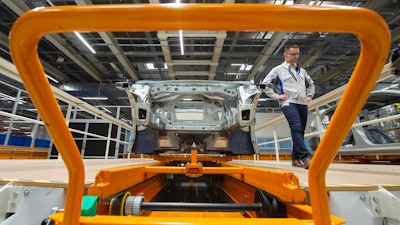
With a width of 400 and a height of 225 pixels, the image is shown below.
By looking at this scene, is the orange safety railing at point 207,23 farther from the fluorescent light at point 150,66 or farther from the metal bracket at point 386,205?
the fluorescent light at point 150,66

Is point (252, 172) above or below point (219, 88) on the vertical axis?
below

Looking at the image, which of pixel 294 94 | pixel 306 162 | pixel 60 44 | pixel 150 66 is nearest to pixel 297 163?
pixel 306 162

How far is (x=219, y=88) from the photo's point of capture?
3207mm

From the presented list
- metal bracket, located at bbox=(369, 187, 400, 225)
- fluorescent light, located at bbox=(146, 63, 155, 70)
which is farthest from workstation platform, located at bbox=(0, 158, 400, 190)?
fluorescent light, located at bbox=(146, 63, 155, 70)

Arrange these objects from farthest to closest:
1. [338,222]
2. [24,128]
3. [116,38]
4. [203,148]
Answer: [24,128] → [116,38] → [203,148] → [338,222]

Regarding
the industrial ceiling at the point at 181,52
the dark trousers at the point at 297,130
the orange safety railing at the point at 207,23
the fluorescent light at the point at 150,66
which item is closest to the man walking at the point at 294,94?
the dark trousers at the point at 297,130

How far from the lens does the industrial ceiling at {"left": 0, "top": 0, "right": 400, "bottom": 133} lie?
5.71 meters

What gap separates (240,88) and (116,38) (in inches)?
216

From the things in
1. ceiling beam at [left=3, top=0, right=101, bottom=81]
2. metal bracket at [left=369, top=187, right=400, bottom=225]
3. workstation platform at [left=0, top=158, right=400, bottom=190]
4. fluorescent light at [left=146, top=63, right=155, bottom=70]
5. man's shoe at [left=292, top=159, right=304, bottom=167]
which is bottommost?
metal bracket at [left=369, top=187, right=400, bottom=225]

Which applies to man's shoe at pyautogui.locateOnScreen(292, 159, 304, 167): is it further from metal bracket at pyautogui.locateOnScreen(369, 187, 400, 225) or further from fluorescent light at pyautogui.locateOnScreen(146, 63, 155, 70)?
fluorescent light at pyautogui.locateOnScreen(146, 63, 155, 70)

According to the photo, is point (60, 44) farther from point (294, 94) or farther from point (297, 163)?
point (297, 163)

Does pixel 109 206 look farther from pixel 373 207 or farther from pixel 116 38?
pixel 116 38

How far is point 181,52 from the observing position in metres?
6.76

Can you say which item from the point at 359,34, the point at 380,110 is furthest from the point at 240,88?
the point at 380,110
